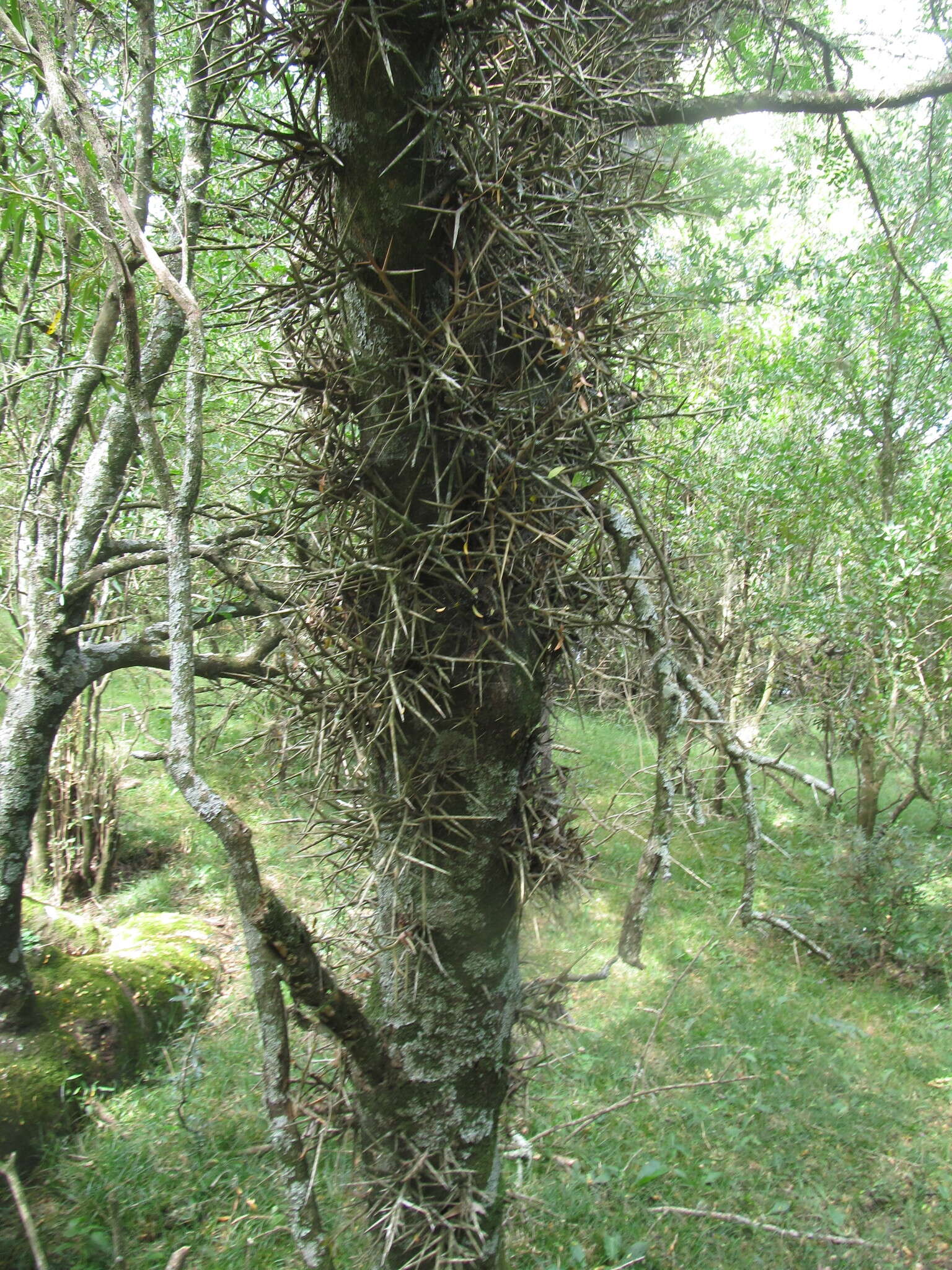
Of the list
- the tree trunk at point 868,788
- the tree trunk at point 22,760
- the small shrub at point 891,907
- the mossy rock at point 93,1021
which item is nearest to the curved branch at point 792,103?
the tree trunk at point 22,760

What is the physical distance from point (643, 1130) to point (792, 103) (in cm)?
476

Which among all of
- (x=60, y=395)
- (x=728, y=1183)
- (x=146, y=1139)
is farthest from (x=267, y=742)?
(x=60, y=395)

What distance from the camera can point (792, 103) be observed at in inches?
104

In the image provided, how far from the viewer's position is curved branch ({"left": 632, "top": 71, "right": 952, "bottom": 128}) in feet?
7.24

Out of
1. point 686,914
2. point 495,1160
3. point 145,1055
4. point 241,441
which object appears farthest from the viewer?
point 686,914

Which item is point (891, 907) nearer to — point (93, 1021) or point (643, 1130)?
point (643, 1130)

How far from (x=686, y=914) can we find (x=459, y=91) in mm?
7052

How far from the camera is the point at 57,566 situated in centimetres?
401

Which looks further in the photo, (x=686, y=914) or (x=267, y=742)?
(x=686, y=914)

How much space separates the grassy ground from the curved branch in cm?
183

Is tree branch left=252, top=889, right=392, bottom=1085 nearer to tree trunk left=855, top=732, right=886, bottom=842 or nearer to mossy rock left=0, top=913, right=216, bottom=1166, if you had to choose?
mossy rock left=0, top=913, right=216, bottom=1166

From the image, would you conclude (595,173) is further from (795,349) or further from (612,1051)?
(795,349)

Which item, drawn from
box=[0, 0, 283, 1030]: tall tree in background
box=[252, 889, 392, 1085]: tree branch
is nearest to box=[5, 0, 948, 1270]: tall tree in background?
box=[252, 889, 392, 1085]: tree branch

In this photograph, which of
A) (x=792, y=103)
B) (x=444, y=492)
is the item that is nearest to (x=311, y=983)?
(x=444, y=492)
